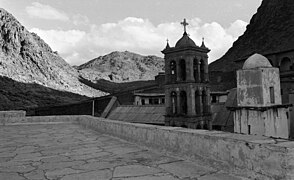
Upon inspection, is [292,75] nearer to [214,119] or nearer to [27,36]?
[214,119]

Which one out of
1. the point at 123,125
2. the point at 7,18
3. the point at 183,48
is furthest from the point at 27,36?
the point at 123,125

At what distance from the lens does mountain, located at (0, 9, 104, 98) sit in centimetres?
4201

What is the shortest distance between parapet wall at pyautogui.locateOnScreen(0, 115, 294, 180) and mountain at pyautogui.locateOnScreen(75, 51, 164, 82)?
59.5 meters

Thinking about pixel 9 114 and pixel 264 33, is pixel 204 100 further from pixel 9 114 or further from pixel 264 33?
pixel 264 33

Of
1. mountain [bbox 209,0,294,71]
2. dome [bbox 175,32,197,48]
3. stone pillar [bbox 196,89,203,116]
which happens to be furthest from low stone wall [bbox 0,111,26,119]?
mountain [bbox 209,0,294,71]

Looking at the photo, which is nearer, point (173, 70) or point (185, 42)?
point (185, 42)

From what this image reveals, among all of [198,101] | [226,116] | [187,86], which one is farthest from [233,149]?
[226,116]

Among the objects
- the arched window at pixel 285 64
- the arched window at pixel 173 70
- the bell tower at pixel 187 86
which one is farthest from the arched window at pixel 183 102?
the arched window at pixel 285 64

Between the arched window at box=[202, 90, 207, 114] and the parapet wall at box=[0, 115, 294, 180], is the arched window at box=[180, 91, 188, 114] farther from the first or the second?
the parapet wall at box=[0, 115, 294, 180]

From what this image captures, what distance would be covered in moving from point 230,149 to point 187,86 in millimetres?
17195

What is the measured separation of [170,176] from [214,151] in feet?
2.35

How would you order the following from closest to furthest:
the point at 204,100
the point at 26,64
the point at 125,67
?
the point at 204,100 → the point at 26,64 → the point at 125,67

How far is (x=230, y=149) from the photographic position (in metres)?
3.04

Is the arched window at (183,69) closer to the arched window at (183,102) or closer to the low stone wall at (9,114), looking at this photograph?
the arched window at (183,102)
